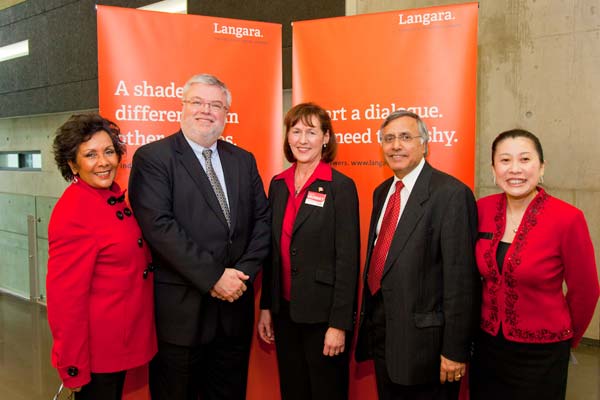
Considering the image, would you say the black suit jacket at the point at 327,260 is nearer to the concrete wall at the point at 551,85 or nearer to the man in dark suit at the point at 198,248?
the man in dark suit at the point at 198,248

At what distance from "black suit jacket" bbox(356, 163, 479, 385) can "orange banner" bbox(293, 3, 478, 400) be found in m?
0.78

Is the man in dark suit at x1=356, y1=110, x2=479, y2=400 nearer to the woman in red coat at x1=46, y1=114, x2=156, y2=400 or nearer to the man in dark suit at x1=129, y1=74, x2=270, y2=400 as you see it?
the man in dark suit at x1=129, y1=74, x2=270, y2=400

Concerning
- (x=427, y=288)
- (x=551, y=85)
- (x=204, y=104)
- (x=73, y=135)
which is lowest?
(x=427, y=288)

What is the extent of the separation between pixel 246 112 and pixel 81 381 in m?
1.78

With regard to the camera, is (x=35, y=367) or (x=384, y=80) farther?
(x=35, y=367)

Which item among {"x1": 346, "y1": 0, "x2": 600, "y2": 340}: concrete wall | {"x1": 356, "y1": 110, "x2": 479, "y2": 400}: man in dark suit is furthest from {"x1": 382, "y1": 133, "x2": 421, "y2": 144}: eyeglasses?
{"x1": 346, "y1": 0, "x2": 600, "y2": 340}: concrete wall

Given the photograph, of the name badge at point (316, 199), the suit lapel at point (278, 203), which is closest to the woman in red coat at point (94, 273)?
the suit lapel at point (278, 203)

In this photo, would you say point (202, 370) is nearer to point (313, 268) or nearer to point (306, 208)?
point (313, 268)

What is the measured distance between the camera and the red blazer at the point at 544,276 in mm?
1697

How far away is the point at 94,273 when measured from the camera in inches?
70.6

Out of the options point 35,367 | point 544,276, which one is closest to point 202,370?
point 544,276

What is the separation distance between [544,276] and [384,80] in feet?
4.78

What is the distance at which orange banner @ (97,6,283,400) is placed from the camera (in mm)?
2594

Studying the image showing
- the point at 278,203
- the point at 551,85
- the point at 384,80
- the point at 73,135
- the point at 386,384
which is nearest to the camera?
the point at 73,135
